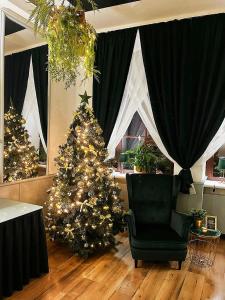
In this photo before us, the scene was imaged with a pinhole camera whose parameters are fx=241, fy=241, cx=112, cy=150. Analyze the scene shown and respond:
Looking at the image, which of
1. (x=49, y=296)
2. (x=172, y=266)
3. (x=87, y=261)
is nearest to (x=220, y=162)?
(x=172, y=266)

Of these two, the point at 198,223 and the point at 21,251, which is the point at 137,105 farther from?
the point at 21,251

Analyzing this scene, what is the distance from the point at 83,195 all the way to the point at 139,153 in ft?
4.42

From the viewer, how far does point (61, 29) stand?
6.98ft

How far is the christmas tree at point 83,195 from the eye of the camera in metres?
3.10

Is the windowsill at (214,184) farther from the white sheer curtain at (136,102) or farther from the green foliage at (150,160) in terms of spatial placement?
the white sheer curtain at (136,102)

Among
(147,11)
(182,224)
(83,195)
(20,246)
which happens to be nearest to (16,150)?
(83,195)

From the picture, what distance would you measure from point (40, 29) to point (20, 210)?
1804mm

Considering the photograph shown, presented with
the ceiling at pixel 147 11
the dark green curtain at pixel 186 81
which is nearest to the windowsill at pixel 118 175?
the dark green curtain at pixel 186 81

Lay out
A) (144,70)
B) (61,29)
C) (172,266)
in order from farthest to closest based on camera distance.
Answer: (144,70) → (172,266) → (61,29)

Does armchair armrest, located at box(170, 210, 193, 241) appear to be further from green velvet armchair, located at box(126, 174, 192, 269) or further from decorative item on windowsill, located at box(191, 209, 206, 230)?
decorative item on windowsill, located at box(191, 209, 206, 230)

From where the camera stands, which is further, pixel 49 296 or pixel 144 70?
pixel 144 70

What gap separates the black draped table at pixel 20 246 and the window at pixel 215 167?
2736mm

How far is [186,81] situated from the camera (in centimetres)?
354

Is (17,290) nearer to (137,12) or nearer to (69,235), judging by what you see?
(69,235)
